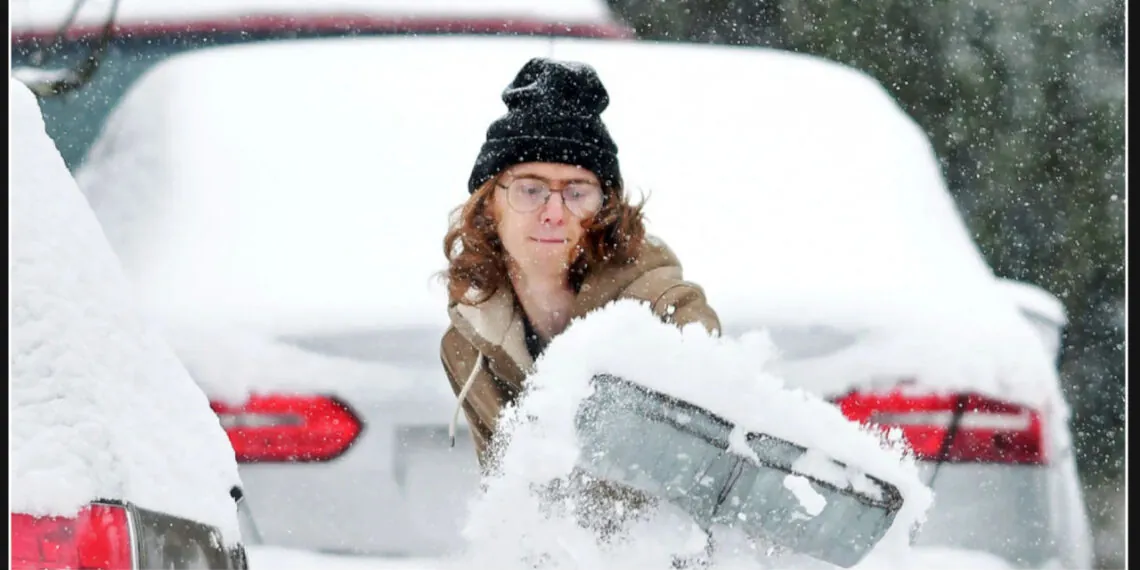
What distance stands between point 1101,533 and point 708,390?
5.63 ft

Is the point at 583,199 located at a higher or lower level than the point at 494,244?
higher

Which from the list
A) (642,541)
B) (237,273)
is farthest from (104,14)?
(642,541)

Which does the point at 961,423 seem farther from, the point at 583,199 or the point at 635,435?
the point at 583,199

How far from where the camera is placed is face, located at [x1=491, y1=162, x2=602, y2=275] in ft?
8.89

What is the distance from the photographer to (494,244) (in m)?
2.77

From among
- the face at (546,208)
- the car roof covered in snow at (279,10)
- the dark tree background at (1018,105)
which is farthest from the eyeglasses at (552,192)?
the dark tree background at (1018,105)

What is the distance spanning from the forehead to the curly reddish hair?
0.15 feet

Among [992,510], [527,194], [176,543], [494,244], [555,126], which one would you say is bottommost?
[992,510]

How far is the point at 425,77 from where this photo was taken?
3.04 m

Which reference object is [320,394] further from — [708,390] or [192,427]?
[708,390]

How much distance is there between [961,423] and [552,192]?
882 millimetres

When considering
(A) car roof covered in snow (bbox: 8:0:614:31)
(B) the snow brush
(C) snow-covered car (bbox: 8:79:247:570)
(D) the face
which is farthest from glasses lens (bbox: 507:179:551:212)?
(C) snow-covered car (bbox: 8:79:247:570)

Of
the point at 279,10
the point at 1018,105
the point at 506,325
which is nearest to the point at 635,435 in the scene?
the point at 506,325

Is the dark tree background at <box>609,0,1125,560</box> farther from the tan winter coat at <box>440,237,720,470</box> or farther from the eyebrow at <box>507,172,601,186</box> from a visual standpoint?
the tan winter coat at <box>440,237,720,470</box>
